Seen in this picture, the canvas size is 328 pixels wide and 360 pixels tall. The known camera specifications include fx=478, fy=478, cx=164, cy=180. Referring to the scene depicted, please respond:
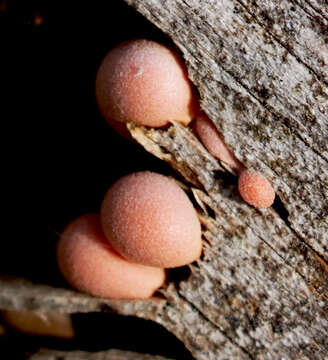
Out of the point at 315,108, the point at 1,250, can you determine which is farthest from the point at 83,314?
the point at 315,108

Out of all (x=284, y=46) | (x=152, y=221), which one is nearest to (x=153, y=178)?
(x=152, y=221)

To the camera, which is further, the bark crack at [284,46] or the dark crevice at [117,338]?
the dark crevice at [117,338]

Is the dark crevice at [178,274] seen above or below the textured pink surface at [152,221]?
below

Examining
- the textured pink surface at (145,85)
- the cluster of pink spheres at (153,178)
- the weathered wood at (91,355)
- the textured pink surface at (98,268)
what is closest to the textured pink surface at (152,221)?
the cluster of pink spheres at (153,178)

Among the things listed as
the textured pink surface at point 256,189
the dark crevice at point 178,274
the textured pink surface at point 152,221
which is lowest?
the dark crevice at point 178,274

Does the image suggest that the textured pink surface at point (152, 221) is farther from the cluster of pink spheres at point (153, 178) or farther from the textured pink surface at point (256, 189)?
the textured pink surface at point (256, 189)

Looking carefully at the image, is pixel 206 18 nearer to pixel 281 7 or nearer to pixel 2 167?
pixel 281 7

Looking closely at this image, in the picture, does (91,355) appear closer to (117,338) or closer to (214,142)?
(117,338)
